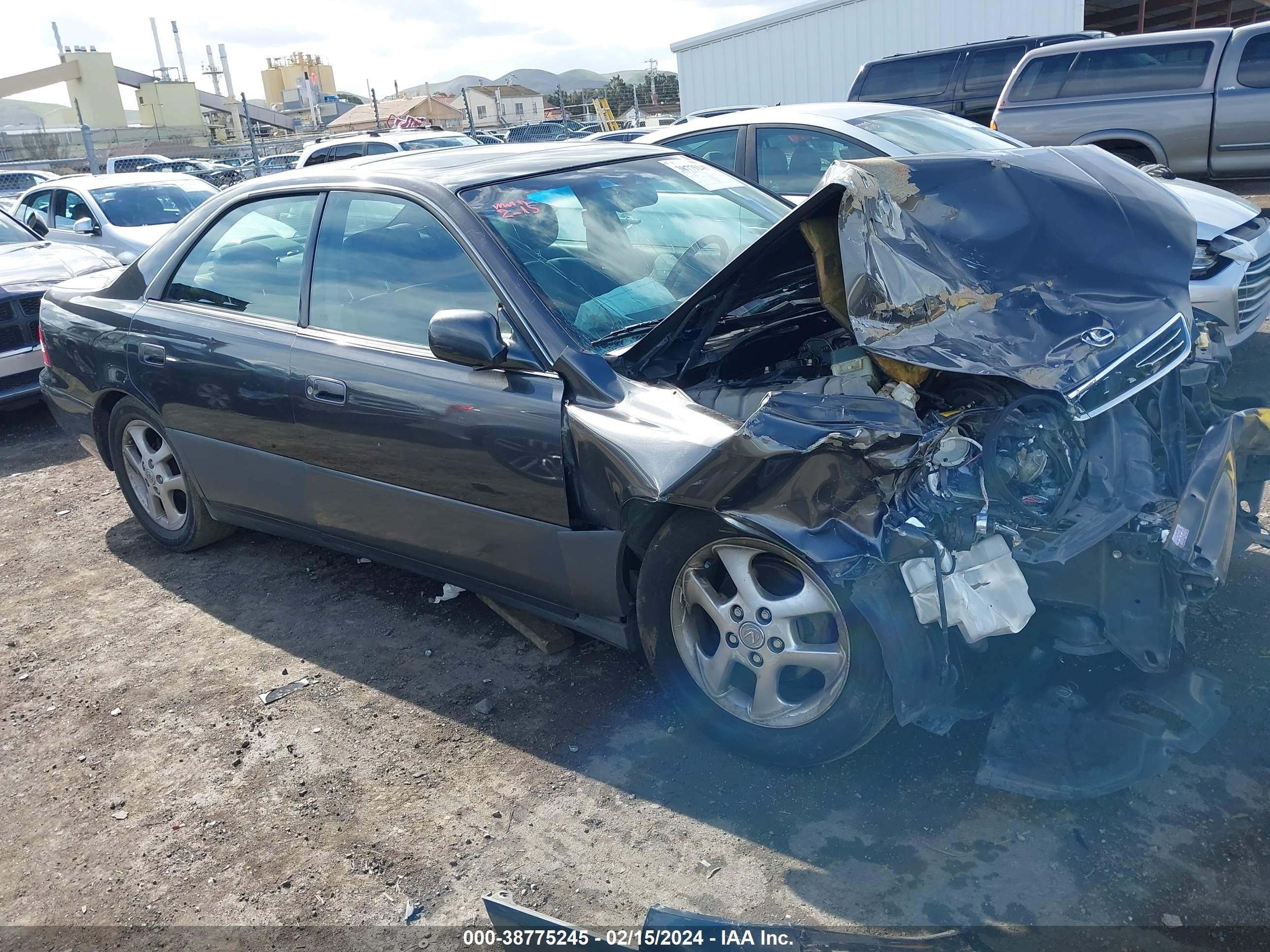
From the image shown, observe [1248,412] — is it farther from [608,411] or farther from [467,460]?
[467,460]

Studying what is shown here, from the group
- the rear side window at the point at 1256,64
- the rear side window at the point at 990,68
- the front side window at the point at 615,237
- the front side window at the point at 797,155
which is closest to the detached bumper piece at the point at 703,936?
the front side window at the point at 615,237

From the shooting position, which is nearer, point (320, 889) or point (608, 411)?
point (320, 889)

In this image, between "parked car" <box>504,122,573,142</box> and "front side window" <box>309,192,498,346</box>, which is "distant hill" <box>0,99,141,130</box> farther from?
"front side window" <box>309,192,498,346</box>

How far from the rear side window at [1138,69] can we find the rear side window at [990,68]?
77.0 inches

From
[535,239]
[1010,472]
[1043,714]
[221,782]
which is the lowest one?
[221,782]

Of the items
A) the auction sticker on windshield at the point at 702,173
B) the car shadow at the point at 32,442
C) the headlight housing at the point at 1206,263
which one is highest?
the auction sticker on windshield at the point at 702,173

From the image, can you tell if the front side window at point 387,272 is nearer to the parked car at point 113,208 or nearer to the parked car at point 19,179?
the parked car at point 113,208

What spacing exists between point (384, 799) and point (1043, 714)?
6.40 feet

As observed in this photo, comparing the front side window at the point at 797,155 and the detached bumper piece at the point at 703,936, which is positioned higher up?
the front side window at the point at 797,155

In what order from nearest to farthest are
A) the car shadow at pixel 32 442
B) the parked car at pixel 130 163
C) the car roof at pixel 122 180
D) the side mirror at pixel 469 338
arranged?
the side mirror at pixel 469 338, the car shadow at pixel 32 442, the car roof at pixel 122 180, the parked car at pixel 130 163

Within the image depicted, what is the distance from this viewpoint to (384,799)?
121 inches

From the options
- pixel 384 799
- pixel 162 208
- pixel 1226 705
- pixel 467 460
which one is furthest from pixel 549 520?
pixel 162 208

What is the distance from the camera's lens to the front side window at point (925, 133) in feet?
22.0

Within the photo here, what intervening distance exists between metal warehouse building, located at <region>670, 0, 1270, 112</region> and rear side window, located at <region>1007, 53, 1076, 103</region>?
7.85 meters
